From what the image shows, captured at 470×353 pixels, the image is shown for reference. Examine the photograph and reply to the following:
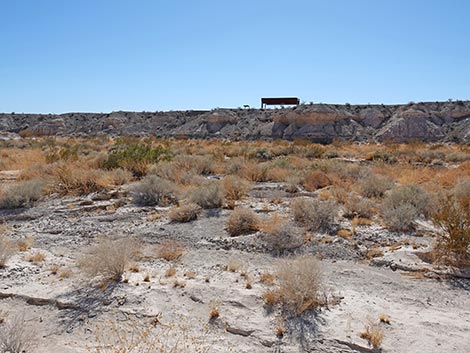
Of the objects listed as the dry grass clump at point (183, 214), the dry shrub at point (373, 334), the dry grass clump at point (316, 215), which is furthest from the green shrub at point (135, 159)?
the dry shrub at point (373, 334)

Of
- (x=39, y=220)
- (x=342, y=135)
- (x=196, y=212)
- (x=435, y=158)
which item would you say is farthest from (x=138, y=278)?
(x=342, y=135)

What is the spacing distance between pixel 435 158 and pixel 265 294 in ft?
64.1

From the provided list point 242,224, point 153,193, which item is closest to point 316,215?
point 242,224

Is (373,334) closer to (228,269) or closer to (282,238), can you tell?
(228,269)

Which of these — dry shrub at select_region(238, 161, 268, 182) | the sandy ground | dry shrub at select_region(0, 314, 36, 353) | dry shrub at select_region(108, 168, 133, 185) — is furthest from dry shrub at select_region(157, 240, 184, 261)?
dry shrub at select_region(238, 161, 268, 182)

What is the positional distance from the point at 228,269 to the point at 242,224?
6.62ft

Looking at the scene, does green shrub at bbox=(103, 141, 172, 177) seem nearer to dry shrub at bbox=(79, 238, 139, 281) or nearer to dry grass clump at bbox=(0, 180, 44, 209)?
dry grass clump at bbox=(0, 180, 44, 209)

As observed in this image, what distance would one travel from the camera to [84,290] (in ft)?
16.3

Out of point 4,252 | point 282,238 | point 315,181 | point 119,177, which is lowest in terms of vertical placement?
point 282,238

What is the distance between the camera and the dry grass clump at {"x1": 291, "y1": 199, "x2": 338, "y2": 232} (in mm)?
7805

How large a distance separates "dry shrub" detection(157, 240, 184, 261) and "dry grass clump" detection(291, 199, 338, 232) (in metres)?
2.64

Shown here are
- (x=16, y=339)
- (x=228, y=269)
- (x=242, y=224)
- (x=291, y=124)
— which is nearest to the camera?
(x=16, y=339)

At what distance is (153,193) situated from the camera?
10.1 metres

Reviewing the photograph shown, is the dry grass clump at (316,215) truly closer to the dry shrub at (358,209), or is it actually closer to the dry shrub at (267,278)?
the dry shrub at (358,209)
